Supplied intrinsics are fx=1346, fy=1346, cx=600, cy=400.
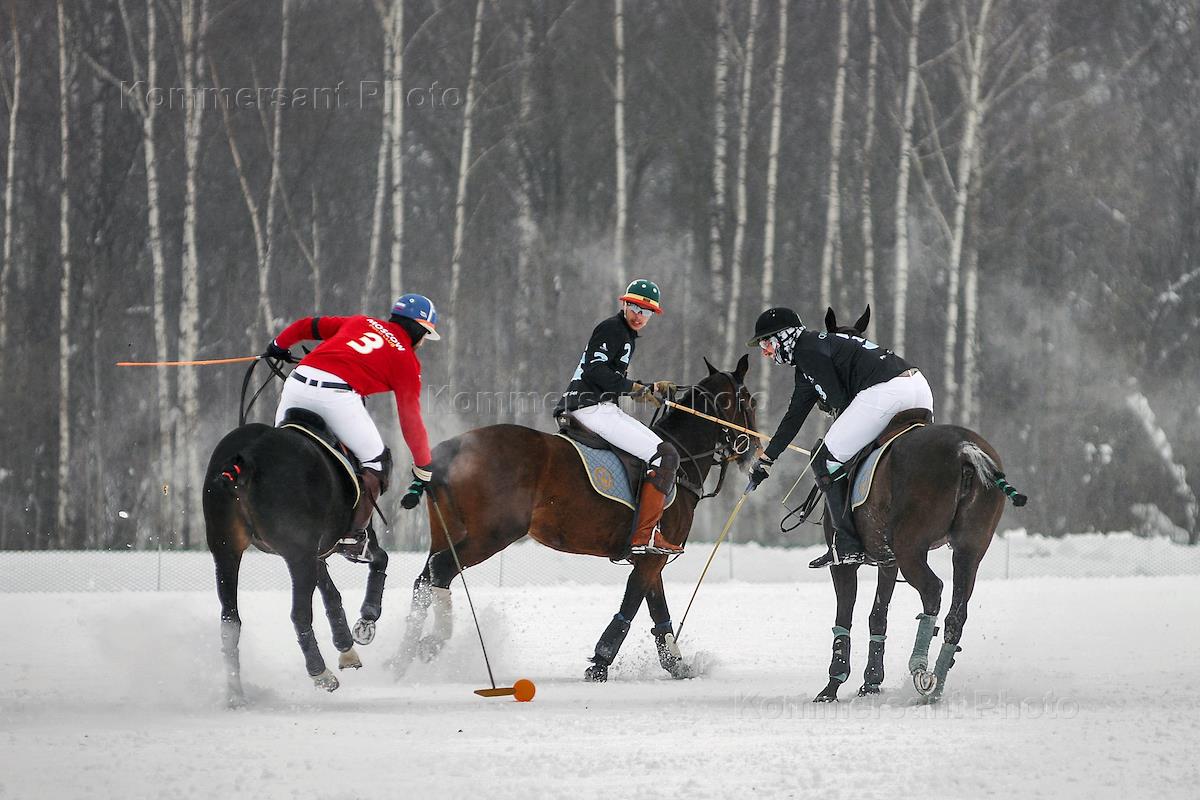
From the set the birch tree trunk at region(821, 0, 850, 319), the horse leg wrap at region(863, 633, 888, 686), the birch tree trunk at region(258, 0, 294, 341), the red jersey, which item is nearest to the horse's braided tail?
the horse leg wrap at region(863, 633, 888, 686)

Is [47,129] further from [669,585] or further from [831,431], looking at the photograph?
[831,431]

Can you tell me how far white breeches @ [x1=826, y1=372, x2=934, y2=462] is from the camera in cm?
833

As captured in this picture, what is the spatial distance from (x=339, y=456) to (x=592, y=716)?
2114 millimetres

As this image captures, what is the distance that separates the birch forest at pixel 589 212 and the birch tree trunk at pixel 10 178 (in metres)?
0.06

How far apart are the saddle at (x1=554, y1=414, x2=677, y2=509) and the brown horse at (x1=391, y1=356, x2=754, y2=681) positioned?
6cm

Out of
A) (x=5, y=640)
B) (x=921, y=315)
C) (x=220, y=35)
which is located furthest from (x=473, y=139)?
(x=5, y=640)

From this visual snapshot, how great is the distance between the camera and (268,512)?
24.2 ft

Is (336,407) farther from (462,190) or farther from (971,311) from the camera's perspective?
(971,311)

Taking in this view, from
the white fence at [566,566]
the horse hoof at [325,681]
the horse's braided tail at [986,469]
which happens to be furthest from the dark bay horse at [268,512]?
the white fence at [566,566]

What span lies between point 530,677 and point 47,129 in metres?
16.3

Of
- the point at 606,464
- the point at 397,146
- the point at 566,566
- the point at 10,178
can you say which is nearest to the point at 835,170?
the point at 397,146

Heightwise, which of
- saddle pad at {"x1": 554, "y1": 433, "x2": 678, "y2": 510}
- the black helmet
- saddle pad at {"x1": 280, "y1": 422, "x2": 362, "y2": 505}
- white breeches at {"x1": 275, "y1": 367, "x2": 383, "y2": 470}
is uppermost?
the black helmet

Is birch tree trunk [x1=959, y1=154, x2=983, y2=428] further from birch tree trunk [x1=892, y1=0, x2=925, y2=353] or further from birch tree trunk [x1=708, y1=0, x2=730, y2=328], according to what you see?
birch tree trunk [x1=708, y1=0, x2=730, y2=328]

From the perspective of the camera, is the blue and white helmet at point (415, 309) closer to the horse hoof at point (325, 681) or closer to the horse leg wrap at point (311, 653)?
the horse leg wrap at point (311, 653)
